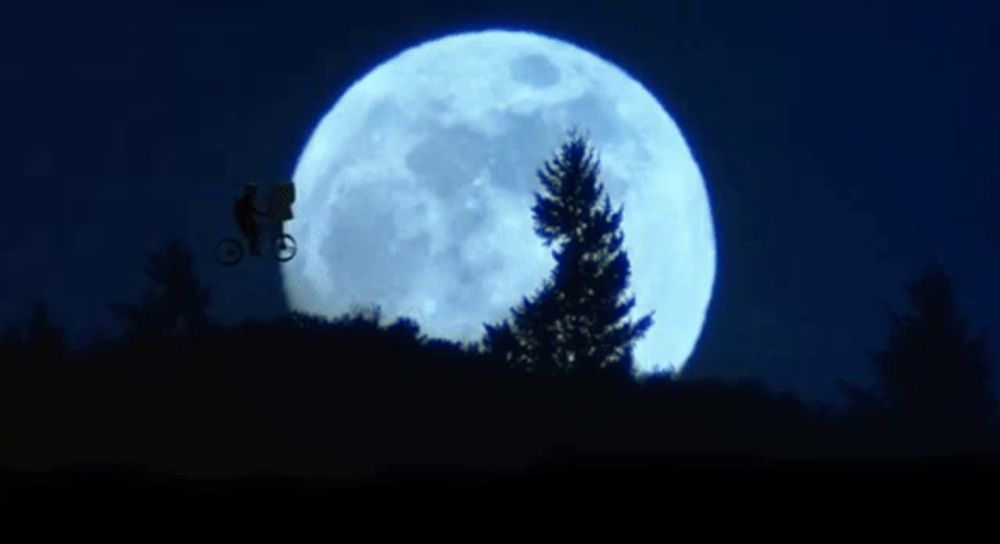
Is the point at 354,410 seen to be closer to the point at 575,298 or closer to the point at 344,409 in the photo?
the point at 344,409

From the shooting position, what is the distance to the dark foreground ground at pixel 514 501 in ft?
27.1

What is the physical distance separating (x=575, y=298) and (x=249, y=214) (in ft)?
155

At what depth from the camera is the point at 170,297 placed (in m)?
78.4

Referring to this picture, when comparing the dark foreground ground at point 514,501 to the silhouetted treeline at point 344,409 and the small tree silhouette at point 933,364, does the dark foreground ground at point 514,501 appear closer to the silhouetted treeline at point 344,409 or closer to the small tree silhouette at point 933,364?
the silhouetted treeline at point 344,409

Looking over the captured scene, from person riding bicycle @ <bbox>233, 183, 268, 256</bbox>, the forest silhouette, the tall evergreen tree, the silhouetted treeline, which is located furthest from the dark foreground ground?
the tall evergreen tree

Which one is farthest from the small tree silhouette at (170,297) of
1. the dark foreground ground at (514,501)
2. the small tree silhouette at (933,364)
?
the dark foreground ground at (514,501)

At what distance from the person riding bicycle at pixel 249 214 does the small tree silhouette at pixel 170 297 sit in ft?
165

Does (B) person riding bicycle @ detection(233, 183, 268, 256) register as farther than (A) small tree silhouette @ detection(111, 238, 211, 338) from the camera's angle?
No

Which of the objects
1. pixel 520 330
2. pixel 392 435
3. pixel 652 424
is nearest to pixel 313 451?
pixel 392 435

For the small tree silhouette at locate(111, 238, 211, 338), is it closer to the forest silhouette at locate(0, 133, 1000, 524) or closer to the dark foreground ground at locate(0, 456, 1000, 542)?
the forest silhouette at locate(0, 133, 1000, 524)

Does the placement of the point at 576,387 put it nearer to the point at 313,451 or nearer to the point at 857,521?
the point at 313,451

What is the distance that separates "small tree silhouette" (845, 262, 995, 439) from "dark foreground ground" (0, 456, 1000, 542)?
63183 mm

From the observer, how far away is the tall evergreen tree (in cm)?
7125

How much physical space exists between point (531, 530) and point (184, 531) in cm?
178
